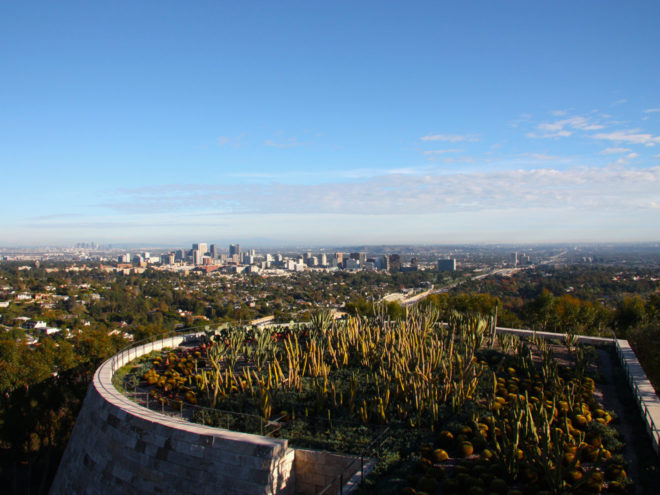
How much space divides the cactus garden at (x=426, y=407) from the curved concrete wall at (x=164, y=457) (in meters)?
0.69

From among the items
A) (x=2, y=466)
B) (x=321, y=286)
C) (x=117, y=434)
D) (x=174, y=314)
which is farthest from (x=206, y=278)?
(x=117, y=434)

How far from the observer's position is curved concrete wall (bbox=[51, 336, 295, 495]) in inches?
294

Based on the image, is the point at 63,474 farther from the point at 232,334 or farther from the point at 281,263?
the point at 281,263

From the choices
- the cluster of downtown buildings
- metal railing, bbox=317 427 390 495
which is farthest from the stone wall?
the cluster of downtown buildings

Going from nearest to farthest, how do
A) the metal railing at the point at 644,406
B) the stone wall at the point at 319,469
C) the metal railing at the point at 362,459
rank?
the metal railing at the point at 362,459 → the stone wall at the point at 319,469 → the metal railing at the point at 644,406

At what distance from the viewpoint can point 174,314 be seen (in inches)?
1818

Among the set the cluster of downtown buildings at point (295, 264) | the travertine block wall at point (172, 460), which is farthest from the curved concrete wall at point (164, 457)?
the cluster of downtown buildings at point (295, 264)

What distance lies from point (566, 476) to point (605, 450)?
1.40 m

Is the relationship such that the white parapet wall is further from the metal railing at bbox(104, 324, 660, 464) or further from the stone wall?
the stone wall

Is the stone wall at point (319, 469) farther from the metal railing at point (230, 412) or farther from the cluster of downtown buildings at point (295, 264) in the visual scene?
the cluster of downtown buildings at point (295, 264)

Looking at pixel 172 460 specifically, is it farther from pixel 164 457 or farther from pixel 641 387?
pixel 641 387

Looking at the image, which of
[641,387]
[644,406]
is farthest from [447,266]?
[644,406]

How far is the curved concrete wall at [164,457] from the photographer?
7.47 meters

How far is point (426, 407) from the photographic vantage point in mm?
9648
